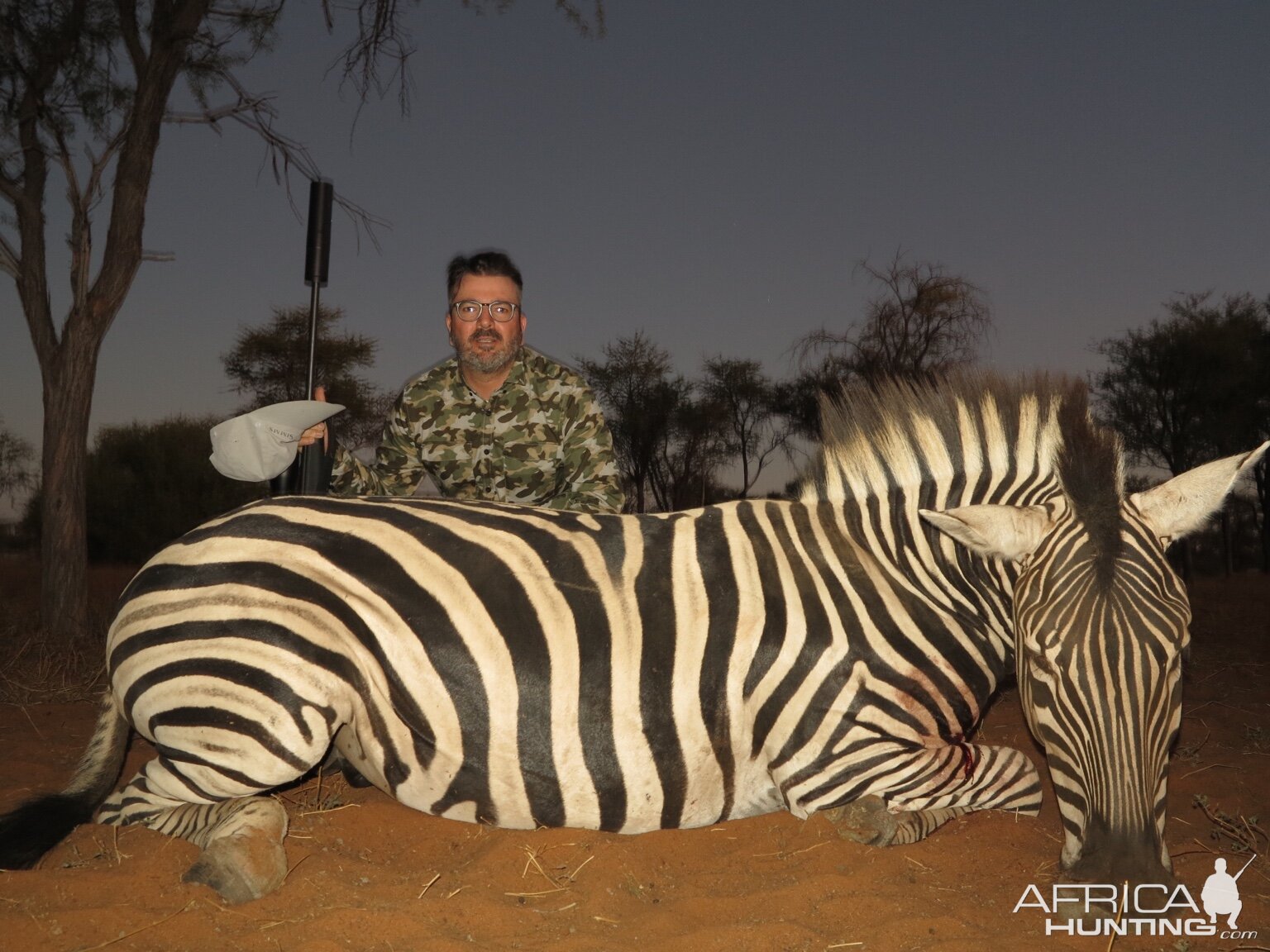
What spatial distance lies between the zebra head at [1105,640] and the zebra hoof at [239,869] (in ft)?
5.93

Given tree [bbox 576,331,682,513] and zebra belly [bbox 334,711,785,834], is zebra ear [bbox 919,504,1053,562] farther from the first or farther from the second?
tree [bbox 576,331,682,513]

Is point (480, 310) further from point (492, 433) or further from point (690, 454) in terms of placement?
point (690, 454)

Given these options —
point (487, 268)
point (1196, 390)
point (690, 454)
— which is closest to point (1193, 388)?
point (1196, 390)

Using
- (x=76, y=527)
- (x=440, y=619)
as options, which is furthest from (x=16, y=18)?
(x=440, y=619)

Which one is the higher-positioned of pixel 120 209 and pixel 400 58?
pixel 400 58

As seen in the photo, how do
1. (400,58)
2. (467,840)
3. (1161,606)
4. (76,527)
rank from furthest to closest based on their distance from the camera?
(400,58) → (76,527) → (467,840) → (1161,606)

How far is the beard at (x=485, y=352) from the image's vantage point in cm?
418

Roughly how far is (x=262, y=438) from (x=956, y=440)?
7.49 ft

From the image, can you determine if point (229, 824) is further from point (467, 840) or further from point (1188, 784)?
point (1188, 784)

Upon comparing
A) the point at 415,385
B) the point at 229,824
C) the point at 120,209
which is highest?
the point at 120,209

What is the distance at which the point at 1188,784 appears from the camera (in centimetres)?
335

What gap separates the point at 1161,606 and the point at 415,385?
321 cm

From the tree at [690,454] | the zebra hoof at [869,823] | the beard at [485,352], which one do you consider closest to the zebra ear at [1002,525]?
the zebra hoof at [869,823]

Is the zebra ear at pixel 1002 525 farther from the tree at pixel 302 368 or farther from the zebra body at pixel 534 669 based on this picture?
the tree at pixel 302 368
